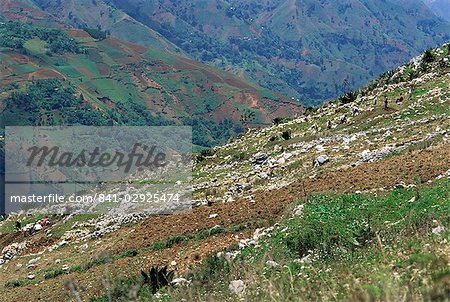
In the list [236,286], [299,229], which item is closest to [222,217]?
[299,229]

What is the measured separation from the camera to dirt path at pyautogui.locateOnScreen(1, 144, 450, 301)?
2002cm

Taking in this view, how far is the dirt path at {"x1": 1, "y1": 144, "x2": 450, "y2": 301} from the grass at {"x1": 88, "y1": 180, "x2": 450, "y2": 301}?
7.14 ft

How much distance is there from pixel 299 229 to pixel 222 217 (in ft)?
25.5

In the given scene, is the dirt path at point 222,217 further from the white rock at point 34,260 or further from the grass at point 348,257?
the white rock at point 34,260

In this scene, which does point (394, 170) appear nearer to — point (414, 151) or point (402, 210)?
point (414, 151)

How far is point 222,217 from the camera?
23.7 metres

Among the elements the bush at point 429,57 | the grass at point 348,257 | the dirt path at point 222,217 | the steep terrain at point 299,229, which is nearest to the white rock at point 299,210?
the steep terrain at point 299,229

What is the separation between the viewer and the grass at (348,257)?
7.93 metres

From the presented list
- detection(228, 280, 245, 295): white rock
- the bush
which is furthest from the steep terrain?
the bush

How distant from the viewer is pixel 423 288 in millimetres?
7469

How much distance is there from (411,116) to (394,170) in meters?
15.7

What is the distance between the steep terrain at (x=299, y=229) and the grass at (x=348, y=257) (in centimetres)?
4

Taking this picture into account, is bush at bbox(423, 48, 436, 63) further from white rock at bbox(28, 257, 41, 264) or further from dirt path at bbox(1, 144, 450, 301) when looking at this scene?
white rock at bbox(28, 257, 41, 264)

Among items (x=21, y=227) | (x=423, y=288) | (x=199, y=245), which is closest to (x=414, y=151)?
(x=199, y=245)
